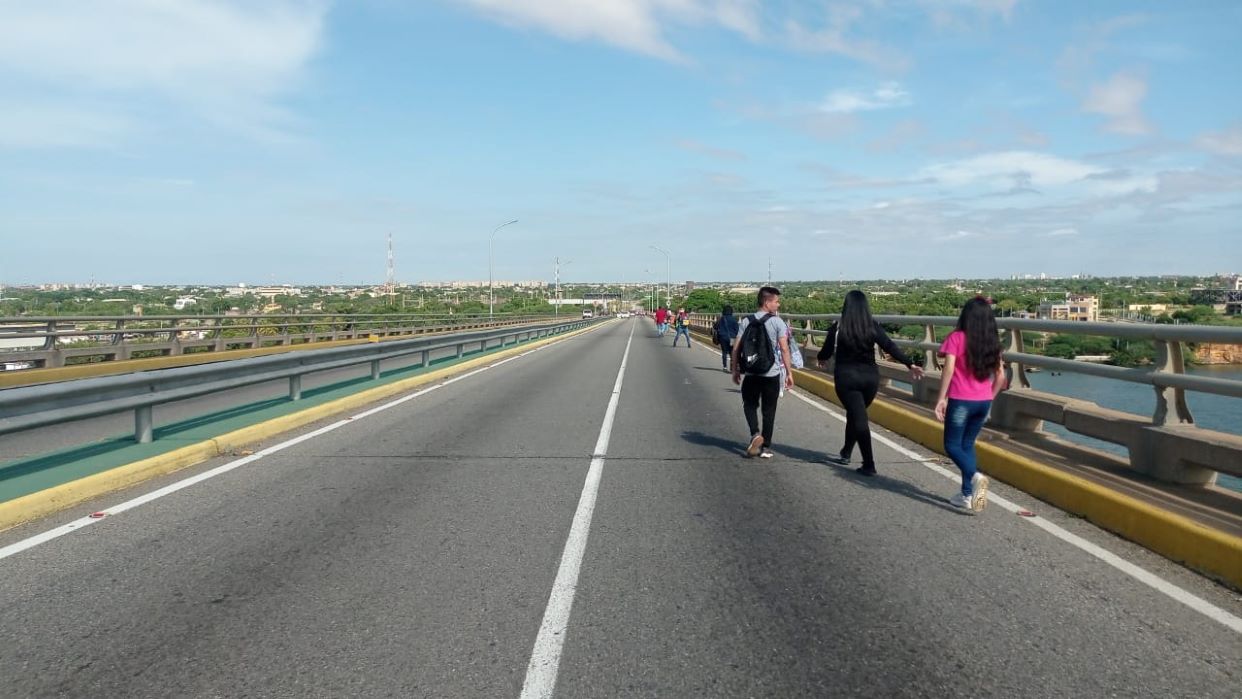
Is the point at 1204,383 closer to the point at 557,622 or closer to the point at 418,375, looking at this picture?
the point at 557,622

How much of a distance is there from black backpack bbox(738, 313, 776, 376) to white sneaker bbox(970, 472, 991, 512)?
2.72m

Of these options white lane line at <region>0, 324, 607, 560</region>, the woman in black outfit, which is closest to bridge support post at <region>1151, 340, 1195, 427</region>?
the woman in black outfit

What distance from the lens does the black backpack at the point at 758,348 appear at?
9.09m

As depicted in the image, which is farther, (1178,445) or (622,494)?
(622,494)

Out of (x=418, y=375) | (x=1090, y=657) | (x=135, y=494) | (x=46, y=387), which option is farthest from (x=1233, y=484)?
(x=418, y=375)

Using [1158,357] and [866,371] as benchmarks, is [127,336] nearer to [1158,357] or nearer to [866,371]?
[866,371]

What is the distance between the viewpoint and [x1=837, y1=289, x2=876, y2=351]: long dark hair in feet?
27.2

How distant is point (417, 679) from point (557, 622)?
0.90 meters

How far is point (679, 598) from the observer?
16.3 ft

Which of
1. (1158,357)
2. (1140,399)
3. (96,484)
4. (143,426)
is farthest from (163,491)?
(1140,399)

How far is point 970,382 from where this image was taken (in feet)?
22.1

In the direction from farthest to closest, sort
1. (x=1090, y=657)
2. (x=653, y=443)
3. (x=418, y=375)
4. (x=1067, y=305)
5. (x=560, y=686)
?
(x=418, y=375) → (x=1067, y=305) → (x=653, y=443) → (x=1090, y=657) → (x=560, y=686)

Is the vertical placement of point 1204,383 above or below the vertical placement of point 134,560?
above

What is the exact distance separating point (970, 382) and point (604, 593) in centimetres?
350
